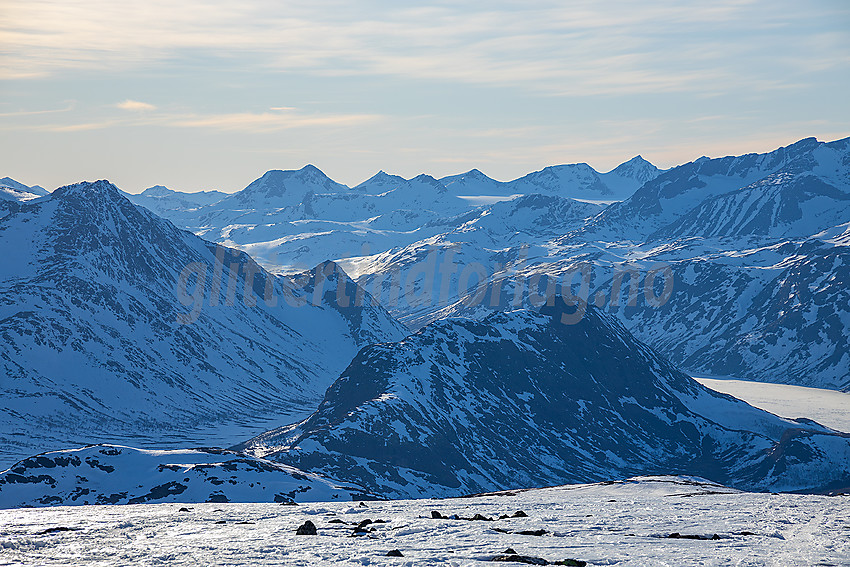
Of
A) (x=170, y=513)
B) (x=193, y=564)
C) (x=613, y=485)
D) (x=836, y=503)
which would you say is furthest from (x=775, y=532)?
(x=613, y=485)

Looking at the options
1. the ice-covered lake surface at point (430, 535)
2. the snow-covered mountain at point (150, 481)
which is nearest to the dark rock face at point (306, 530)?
the ice-covered lake surface at point (430, 535)

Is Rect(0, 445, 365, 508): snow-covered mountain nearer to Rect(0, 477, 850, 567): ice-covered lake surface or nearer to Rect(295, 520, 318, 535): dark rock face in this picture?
Rect(0, 477, 850, 567): ice-covered lake surface

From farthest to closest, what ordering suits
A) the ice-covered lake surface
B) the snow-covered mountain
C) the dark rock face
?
the snow-covered mountain < the dark rock face < the ice-covered lake surface

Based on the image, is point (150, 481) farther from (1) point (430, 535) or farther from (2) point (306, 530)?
(1) point (430, 535)

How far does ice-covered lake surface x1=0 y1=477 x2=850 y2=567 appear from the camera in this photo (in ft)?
181

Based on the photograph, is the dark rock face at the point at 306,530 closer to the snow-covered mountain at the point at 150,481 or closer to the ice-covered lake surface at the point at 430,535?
the ice-covered lake surface at the point at 430,535

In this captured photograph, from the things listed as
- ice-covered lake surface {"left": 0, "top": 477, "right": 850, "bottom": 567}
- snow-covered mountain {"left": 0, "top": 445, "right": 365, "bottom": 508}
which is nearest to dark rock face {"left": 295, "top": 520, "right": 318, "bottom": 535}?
ice-covered lake surface {"left": 0, "top": 477, "right": 850, "bottom": 567}

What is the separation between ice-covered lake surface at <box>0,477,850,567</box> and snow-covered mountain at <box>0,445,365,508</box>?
205 feet

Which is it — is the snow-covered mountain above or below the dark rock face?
below

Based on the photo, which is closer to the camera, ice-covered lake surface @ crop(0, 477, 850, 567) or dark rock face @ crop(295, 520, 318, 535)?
ice-covered lake surface @ crop(0, 477, 850, 567)

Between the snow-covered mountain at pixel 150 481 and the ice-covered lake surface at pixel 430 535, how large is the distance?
62550mm

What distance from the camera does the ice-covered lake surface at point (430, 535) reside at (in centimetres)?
5522

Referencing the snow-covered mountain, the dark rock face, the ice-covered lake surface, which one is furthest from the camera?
the snow-covered mountain

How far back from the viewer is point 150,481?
156 m
